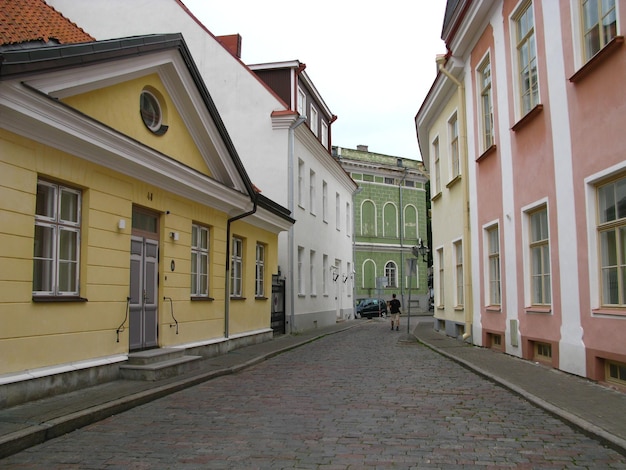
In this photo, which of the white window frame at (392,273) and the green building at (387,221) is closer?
the green building at (387,221)

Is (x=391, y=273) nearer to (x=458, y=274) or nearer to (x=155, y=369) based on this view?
(x=458, y=274)

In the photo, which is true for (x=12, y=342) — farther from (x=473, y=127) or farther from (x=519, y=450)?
(x=473, y=127)

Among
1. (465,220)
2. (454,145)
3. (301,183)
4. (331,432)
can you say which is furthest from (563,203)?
(301,183)

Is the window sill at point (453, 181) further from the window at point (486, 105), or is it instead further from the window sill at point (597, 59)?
the window sill at point (597, 59)

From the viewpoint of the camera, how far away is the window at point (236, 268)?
16.0 m

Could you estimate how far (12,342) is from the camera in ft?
25.1

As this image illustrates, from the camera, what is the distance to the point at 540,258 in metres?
11.6

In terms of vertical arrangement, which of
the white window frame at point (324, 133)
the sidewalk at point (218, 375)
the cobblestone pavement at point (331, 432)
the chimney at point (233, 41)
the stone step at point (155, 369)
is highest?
the chimney at point (233, 41)

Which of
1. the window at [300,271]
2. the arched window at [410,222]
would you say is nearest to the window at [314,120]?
the window at [300,271]

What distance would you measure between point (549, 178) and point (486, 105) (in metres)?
4.70

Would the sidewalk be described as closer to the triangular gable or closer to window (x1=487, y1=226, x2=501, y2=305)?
window (x1=487, y1=226, x2=501, y2=305)

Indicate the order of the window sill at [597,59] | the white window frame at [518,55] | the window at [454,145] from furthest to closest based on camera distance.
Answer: the window at [454,145]
the white window frame at [518,55]
the window sill at [597,59]

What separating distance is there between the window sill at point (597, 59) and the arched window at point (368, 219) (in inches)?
1432

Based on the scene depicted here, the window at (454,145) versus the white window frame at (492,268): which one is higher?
the window at (454,145)
